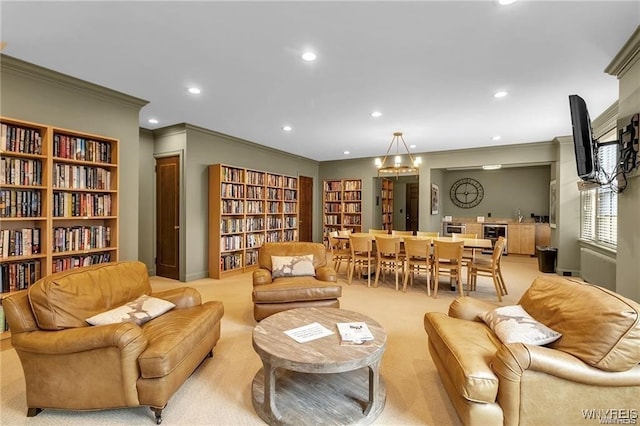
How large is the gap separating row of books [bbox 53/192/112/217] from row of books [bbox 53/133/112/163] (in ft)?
1.32

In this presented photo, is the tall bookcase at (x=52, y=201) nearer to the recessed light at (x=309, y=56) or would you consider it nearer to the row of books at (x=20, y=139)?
the row of books at (x=20, y=139)

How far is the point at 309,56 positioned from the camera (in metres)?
2.76

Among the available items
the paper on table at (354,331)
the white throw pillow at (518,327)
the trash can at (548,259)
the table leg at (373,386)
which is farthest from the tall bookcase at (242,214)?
the trash can at (548,259)

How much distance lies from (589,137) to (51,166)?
5.08m

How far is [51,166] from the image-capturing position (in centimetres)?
300

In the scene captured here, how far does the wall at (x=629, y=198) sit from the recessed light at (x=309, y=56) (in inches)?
102

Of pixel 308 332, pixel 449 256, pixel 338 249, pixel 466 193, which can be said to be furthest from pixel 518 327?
pixel 466 193

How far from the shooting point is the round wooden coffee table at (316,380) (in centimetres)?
176

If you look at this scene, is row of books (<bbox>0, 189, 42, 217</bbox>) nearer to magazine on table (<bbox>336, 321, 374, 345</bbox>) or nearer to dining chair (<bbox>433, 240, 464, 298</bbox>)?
magazine on table (<bbox>336, 321, 374, 345</bbox>)

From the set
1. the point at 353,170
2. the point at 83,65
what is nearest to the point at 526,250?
the point at 353,170

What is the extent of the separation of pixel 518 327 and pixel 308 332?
136 cm

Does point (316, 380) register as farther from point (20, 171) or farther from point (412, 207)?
point (412, 207)

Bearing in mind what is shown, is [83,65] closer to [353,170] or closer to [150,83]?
[150,83]

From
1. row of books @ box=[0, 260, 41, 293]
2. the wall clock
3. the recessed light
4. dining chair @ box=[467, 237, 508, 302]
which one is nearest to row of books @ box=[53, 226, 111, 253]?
row of books @ box=[0, 260, 41, 293]
